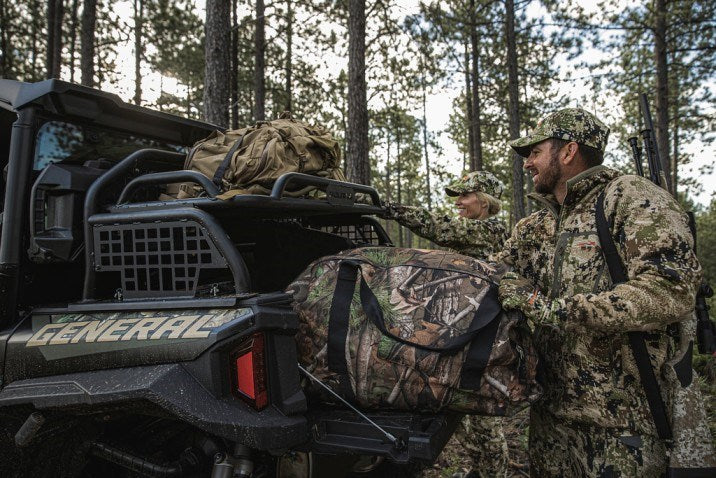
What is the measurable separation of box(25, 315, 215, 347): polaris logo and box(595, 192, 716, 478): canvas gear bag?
6.17 ft

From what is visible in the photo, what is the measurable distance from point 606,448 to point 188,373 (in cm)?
192

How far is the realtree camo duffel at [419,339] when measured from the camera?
1999 millimetres

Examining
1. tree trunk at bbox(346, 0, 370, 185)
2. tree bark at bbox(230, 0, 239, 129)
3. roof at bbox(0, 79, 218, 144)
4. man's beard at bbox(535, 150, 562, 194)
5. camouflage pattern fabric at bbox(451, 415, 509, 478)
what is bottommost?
camouflage pattern fabric at bbox(451, 415, 509, 478)

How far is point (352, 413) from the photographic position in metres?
2.15

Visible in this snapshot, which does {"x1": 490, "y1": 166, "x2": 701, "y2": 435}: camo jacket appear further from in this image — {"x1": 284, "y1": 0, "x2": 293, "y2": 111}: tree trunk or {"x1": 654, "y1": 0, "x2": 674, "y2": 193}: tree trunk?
{"x1": 284, "y1": 0, "x2": 293, "y2": 111}: tree trunk

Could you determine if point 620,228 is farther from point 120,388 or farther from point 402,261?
point 120,388

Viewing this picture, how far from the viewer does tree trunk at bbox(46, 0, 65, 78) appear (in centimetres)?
1138

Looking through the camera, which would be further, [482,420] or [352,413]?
[482,420]

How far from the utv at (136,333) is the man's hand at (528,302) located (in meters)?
0.59

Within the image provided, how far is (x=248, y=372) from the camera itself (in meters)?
1.96

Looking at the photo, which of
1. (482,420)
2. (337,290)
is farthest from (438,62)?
(337,290)

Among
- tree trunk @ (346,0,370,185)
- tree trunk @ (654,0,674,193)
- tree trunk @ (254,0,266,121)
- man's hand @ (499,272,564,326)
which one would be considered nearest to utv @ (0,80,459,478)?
man's hand @ (499,272,564,326)

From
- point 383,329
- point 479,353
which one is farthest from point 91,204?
point 479,353

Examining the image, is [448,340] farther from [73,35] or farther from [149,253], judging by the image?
[73,35]
